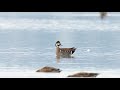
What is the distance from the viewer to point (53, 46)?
535 cm

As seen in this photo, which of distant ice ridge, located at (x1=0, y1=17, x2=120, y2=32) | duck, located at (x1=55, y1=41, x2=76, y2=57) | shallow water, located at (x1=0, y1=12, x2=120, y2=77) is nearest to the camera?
shallow water, located at (x1=0, y1=12, x2=120, y2=77)

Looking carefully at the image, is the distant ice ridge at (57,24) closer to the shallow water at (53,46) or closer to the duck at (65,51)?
the shallow water at (53,46)

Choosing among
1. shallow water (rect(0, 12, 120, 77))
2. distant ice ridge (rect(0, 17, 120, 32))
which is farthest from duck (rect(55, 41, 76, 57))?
distant ice ridge (rect(0, 17, 120, 32))

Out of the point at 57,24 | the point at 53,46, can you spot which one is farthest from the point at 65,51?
the point at 57,24

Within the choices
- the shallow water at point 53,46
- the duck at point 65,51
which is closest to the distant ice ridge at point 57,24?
the shallow water at point 53,46

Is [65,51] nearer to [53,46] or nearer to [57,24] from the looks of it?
[53,46]

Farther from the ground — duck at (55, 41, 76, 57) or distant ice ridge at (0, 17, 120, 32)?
distant ice ridge at (0, 17, 120, 32)

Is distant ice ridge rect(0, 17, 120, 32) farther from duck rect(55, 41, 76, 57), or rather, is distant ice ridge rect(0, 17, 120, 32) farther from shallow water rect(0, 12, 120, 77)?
duck rect(55, 41, 76, 57)

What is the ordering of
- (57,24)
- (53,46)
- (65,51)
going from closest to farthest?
(57,24), (53,46), (65,51)

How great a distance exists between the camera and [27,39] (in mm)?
5926

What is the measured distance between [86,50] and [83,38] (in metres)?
0.50

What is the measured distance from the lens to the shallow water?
4273mm
